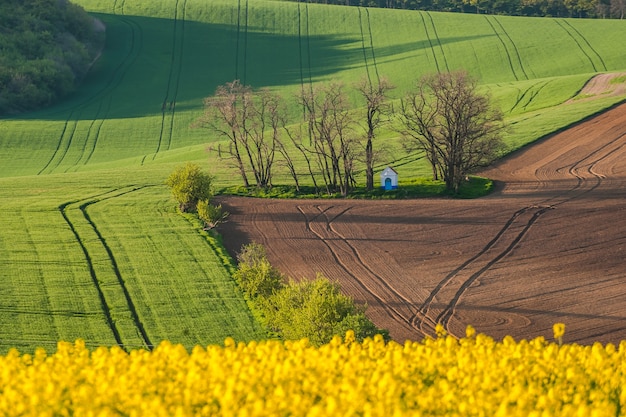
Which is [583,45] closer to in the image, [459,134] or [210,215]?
[459,134]

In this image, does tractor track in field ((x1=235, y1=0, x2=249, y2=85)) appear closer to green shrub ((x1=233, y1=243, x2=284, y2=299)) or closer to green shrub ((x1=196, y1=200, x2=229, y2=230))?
green shrub ((x1=196, y1=200, x2=229, y2=230))

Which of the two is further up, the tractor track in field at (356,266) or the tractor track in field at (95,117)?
the tractor track in field at (95,117)

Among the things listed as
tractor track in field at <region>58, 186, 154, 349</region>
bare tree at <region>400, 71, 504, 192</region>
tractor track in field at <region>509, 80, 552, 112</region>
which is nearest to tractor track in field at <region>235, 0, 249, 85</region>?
tractor track in field at <region>509, 80, 552, 112</region>

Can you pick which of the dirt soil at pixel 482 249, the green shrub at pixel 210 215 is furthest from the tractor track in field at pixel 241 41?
the green shrub at pixel 210 215

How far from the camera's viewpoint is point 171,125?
338 ft

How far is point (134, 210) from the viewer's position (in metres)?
59.9

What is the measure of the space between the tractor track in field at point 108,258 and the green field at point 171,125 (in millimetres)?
123

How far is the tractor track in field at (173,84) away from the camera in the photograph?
99.0 meters

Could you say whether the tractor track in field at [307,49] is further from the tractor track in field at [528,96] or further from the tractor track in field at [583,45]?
the tractor track in field at [583,45]

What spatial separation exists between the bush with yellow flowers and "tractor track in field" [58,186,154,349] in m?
20.9

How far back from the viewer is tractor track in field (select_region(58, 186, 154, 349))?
→ 121ft

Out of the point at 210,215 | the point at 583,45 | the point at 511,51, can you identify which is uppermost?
the point at 583,45

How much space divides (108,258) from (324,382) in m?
36.0

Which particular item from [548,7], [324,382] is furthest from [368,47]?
[324,382]
